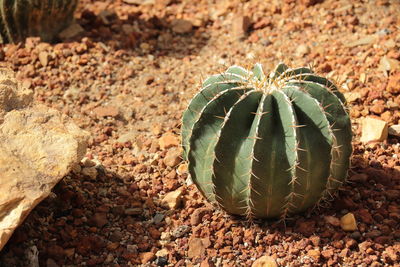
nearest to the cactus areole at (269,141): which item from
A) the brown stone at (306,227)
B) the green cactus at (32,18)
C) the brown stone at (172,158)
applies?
the brown stone at (306,227)

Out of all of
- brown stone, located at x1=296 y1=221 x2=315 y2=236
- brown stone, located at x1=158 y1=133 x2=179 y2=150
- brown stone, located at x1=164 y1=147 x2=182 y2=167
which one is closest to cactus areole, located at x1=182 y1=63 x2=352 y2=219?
brown stone, located at x1=296 y1=221 x2=315 y2=236

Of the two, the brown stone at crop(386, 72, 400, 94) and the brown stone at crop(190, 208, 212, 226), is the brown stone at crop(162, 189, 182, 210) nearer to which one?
the brown stone at crop(190, 208, 212, 226)

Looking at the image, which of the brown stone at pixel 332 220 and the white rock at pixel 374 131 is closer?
the brown stone at pixel 332 220

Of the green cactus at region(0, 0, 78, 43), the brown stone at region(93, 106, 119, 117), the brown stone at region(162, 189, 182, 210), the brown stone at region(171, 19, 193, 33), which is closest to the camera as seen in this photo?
the brown stone at region(162, 189, 182, 210)

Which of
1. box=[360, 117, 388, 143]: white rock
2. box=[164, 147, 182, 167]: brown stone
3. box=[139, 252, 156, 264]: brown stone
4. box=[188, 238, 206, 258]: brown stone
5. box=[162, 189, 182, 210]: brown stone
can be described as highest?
box=[360, 117, 388, 143]: white rock

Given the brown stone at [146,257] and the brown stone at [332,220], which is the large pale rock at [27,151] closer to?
the brown stone at [146,257]

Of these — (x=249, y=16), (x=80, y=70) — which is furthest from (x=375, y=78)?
(x=80, y=70)

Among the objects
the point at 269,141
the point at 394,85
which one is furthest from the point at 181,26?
the point at 269,141

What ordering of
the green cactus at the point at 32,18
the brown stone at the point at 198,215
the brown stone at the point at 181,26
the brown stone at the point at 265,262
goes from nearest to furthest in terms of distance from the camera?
the brown stone at the point at 265,262 → the brown stone at the point at 198,215 → the green cactus at the point at 32,18 → the brown stone at the point at 181,26

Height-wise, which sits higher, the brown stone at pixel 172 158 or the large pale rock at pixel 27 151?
the large pale rock at pixel 27 151
